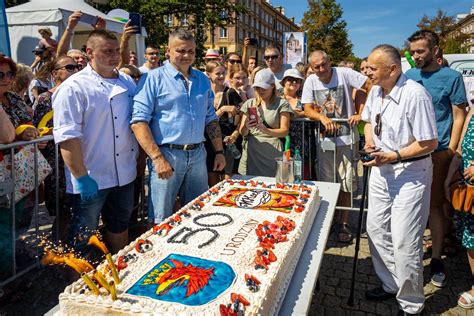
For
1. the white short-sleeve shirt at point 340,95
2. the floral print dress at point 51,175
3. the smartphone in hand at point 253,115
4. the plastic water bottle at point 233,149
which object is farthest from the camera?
the white short-sleeve shirt at point 340,95

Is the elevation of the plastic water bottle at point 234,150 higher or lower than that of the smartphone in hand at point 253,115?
lower

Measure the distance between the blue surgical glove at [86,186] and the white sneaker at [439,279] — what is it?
3.17 metres

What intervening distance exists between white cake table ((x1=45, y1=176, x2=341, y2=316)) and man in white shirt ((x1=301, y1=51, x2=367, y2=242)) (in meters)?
1.56

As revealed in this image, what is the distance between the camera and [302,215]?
8.00 ft

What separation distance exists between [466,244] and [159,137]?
2.82 metres

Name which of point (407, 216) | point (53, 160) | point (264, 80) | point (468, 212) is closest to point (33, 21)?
point (53, 160)

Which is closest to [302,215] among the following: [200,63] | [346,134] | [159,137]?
[159,137]

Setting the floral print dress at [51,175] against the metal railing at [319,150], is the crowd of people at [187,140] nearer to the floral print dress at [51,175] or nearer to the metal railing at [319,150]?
the floral print dress at [51,175]

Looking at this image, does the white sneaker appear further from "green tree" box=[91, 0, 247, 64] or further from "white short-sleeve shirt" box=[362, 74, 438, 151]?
"green tree" box=[91, 0, 247, 64]

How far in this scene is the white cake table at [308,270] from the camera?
1.71 meters

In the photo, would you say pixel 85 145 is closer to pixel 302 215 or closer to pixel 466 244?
pixel 302 215

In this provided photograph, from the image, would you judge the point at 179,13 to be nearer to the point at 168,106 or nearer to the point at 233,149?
the point at 233,149

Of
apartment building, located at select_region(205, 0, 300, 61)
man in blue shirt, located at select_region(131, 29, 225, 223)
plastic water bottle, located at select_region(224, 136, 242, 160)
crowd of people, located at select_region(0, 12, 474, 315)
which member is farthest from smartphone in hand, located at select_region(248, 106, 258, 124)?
apartment building, located at select_region(205, 0, 300, 61)

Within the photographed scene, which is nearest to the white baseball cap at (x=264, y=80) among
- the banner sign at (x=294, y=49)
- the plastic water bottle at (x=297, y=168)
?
the plastic water bottle at (x=297, y=168)
